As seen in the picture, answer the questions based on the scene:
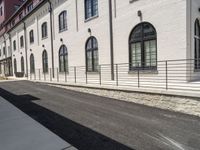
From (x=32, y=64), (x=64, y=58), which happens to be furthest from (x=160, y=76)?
(x=32, y=64)

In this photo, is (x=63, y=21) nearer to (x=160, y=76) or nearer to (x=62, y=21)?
(x=62, y=21)

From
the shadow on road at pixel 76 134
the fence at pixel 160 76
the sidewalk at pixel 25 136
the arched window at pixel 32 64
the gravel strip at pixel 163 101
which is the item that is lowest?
the shadow on road at pixel 76 134

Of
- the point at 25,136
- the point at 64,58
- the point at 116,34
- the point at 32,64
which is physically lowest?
the point at 25,136

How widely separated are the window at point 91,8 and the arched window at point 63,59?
4605 millimetres

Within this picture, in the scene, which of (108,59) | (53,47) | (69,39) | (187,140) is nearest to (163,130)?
(187,140)

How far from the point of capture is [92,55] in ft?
53.5

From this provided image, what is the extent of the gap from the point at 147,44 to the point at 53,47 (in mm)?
12719

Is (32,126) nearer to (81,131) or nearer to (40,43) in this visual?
(81,131)

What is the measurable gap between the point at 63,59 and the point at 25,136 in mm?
15434

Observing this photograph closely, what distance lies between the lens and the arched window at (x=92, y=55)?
15.9 meters

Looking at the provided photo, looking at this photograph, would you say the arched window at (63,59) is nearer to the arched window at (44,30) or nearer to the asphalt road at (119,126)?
the arched window at (44,30)

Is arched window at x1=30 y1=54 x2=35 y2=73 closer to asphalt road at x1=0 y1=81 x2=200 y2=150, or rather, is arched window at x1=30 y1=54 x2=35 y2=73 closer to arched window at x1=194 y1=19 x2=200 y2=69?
asphalt road at x1=0 y1=81 x2=200 y2=150

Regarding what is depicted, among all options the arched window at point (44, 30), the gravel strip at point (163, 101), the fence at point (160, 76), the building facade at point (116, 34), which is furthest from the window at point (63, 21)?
the gravel strip at point (163, 101)

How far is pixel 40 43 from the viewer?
25469 mm
